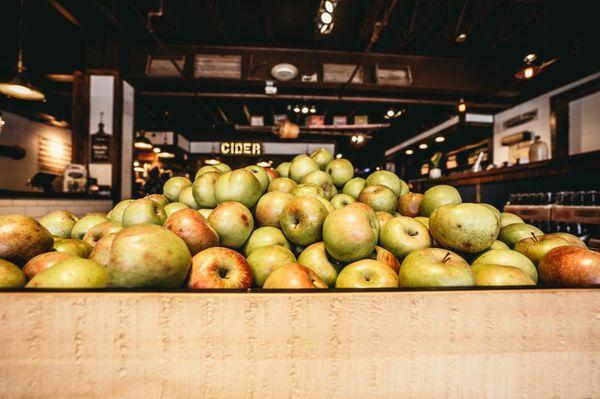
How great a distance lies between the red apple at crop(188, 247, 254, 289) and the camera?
0.85 m

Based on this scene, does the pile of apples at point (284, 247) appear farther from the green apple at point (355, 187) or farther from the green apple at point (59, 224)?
the green apple at point (355, 187)

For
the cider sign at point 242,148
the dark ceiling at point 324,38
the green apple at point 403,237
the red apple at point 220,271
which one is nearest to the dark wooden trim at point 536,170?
the dark ceiling at point 324,38

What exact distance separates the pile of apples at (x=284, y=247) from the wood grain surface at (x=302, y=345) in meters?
0.18

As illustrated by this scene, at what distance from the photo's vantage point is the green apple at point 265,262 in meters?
1.02

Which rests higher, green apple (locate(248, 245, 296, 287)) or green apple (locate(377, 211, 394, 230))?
green apple (locate(377, 211, 394, 230))

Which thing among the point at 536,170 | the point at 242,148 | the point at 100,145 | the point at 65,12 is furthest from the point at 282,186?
the point at 242,148

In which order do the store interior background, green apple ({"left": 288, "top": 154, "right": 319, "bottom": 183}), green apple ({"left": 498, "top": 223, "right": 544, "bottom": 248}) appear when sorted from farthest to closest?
the store interior background
green apple ({"left": 288, "top": 154, "right": 319, "bottom": 183})
green apple ({"left": 498, "top": 223, "right": 544, "bottom": 248})

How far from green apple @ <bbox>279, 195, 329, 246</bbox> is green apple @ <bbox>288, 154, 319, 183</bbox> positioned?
71 cm

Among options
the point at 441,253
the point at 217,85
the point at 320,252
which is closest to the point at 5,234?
the point at 320,252

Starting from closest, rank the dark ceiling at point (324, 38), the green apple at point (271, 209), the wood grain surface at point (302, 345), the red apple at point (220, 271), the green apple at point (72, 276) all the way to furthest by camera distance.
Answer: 1. the wood grain surface at point (302, 345)
2. the green apple at point (72, 276)
3. the red apple at point (220, 271)
4. the green apple at point (271, 209)
5. the dark ceiling at point (324, 38)

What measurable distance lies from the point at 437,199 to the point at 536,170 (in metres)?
3.89

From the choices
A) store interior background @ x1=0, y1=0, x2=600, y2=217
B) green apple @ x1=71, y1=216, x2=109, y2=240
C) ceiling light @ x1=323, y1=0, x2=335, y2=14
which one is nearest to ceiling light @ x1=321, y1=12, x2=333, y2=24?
ceiling light @ x1=323, y1=0, x2=335, y2=14

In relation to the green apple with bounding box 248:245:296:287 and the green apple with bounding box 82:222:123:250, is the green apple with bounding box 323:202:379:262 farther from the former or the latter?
the green apple with bounding box 82:222:123:250

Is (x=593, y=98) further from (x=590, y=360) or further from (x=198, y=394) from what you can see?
(x=198, y=394)
